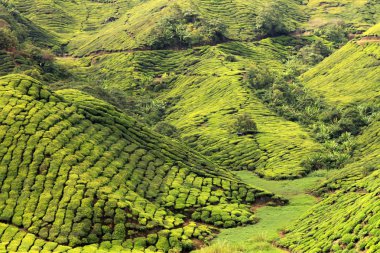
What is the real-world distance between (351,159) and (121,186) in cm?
6179

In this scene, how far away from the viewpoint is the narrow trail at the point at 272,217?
2618 inches

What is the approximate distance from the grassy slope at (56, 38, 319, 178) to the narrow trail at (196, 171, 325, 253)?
228 inches

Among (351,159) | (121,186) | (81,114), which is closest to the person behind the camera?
(121,186)

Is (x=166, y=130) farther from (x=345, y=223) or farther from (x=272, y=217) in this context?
(x=345, y=223)

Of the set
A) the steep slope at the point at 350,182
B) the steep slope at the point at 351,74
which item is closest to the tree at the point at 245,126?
the steep slope at the point at 350,182

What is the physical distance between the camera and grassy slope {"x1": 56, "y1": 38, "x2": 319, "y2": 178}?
412ft

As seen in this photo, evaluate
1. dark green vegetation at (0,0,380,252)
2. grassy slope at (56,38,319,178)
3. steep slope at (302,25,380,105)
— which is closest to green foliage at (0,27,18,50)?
dark green vegetation at (0,0,380,252)

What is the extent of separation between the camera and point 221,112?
511 feet

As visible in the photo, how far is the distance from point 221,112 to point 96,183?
84983 mm

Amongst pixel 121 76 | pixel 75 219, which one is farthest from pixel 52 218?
pixel 121 76

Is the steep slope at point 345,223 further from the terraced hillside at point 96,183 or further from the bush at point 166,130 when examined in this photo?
the bush at point 166,130

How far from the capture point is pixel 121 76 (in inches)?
7633

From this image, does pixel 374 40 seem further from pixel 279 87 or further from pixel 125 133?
pixel 125 133

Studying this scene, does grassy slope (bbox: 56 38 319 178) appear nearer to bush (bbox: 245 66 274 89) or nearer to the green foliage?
bush (bbox: 245 66 274 89)
